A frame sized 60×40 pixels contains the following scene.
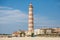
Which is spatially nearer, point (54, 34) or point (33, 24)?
point (54, 34)

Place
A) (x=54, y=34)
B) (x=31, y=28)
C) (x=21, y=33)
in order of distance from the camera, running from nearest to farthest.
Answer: (x=54, y=34) < (x=21, y=33) < (x=31, y=28)

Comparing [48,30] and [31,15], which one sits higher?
[31,15]

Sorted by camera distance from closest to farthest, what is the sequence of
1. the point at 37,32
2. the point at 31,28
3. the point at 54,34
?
1. the point at 54,34
2. the point at 37,32
3. the point at 31,28

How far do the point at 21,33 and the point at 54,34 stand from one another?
6.18 m

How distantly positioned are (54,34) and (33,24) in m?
7.72

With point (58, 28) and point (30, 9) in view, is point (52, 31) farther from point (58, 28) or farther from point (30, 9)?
point (30, 9)

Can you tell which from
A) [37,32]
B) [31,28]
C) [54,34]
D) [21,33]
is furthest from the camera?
[31,28]

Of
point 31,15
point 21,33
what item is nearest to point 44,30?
point 21,33

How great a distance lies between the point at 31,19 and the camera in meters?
35.0

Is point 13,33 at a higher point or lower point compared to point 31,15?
lower

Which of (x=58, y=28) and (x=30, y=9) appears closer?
(x=58, y=28)

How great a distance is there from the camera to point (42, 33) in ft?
93.8

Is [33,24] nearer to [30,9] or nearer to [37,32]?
[30,9]

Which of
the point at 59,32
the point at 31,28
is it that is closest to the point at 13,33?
the point at 31,28
